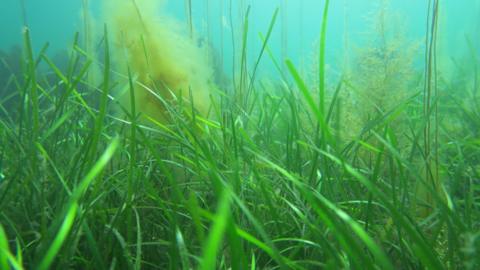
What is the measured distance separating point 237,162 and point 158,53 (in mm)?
1130

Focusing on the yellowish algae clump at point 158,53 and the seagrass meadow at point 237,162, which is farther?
the yellowish algae clump at point 158,53

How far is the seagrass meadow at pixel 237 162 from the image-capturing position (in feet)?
1.72

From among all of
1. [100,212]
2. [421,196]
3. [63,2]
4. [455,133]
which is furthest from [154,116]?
[63,2]

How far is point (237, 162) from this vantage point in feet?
1.94

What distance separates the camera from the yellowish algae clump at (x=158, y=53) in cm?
161

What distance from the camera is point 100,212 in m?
0.71

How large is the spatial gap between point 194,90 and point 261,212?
0.90 meters

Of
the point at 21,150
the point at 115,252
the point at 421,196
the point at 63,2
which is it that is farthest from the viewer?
the point at 63,2

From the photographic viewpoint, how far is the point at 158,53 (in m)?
1.61

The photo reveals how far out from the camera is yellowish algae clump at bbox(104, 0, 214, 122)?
1606 mm

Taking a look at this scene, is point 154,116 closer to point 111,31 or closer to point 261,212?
point 111,31

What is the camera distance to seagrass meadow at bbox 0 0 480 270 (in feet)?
1.72

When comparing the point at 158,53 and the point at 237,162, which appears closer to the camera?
the point at 237,162

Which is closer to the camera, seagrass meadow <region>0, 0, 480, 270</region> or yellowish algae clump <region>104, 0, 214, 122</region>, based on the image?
seagrass meadow <region>0, 0, 480, 270</region>
